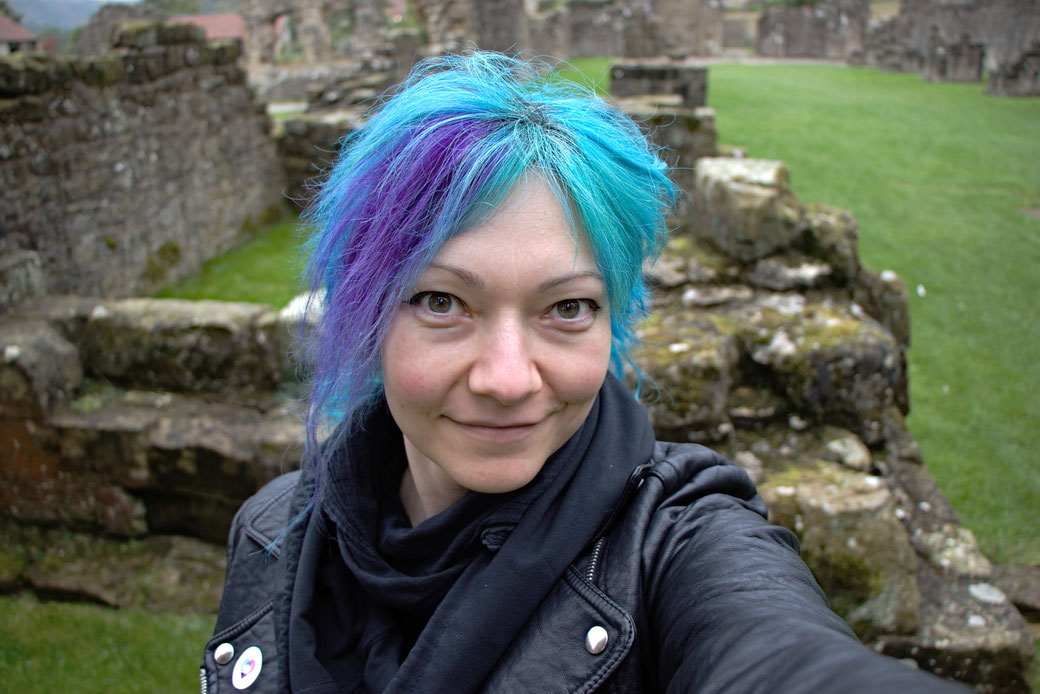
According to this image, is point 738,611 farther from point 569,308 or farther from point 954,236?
point 954,236

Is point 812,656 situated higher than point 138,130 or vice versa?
point 138,130

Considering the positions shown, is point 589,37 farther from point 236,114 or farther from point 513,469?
point 513,469

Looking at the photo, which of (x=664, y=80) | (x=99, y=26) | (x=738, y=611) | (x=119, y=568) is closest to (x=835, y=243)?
(x=738, y=611)

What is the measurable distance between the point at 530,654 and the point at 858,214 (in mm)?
8610

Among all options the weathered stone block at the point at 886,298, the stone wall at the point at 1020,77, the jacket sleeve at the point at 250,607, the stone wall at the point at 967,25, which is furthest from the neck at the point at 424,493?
the stone wall at the point at 967,25

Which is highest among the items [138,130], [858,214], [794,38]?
[794,38]

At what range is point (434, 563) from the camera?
1.38 metres

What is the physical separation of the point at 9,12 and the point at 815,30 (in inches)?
1087

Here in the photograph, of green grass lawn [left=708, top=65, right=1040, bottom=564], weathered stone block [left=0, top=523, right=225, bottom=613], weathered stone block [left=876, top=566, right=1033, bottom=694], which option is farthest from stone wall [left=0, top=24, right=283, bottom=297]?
green grass lawn [left=708, top=65, right=1040, bottom=564]

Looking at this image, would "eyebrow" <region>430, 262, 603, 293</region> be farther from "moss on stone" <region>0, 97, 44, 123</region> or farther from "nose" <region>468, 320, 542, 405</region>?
"moss on stone" <region>0, 97, 44, 123</region>

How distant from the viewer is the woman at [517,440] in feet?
3.75

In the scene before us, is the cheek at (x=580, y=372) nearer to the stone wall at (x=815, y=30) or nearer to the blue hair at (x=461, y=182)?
the blue hair at (x=461, y=182)

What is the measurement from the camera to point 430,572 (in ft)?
4.44

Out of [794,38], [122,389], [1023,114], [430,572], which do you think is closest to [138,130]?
[122,389]
